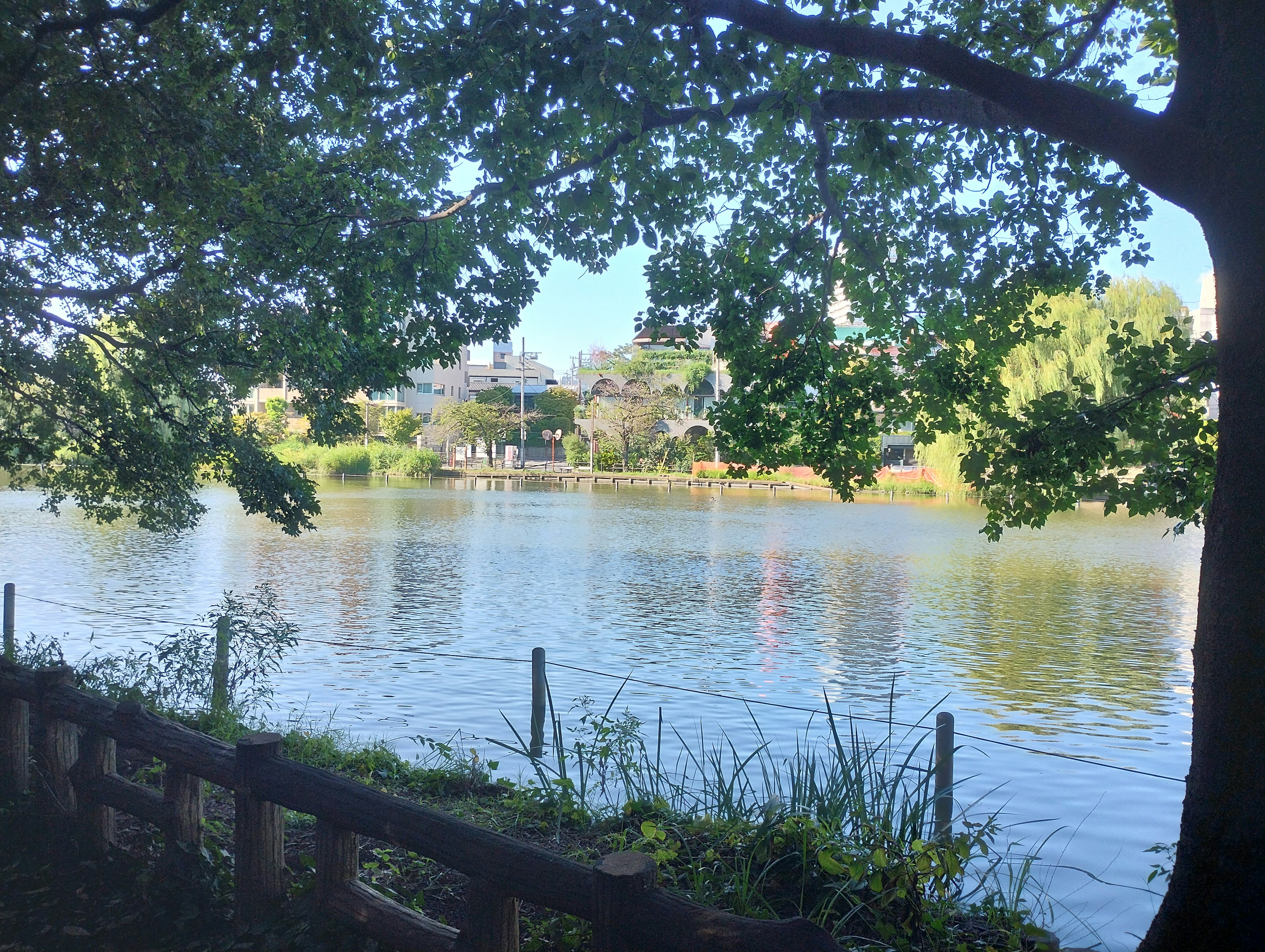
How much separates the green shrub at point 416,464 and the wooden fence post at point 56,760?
65775 millimetres

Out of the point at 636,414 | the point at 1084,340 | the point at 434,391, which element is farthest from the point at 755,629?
the point at 434,391

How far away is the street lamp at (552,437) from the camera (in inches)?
3150

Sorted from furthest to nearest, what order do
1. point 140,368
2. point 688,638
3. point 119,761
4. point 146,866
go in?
point 688,638 → point 140,368 → point 119,761 → point 146,866

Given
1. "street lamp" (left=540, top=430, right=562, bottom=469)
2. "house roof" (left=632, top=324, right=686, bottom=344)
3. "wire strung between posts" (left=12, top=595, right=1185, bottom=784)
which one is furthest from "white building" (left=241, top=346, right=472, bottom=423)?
"house roof" (left=632, top=324, right=686, bottom=344)

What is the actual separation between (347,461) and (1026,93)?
67103 millimetres

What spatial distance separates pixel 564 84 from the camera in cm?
500

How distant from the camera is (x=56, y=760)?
16.7 feet

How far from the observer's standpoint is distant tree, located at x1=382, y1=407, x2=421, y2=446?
3157 inches

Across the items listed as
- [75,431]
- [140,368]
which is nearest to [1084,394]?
[140,368]

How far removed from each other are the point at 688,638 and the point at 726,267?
33.5ft

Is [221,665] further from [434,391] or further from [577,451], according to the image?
[434,391]

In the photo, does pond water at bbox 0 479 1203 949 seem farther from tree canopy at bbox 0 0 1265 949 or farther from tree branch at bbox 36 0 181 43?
tree branch at bbox 36 0 181 43

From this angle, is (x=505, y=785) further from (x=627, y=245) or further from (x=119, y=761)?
(x=627, y=245)

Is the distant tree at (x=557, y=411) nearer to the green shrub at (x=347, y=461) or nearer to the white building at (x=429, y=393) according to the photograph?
the white building at (x=429, y=393)
